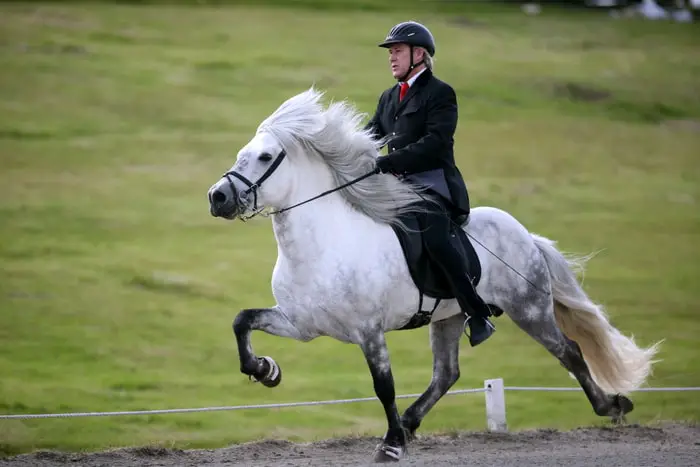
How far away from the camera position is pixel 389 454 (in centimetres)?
635

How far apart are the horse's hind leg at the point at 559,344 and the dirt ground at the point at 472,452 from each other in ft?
1.08

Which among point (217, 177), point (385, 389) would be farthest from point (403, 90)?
point (217, 177)

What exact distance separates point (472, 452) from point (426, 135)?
2.43 meters

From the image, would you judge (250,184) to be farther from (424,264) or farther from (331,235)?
(424,264)

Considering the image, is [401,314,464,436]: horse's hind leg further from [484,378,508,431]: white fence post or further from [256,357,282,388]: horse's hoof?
[256,357,282,388]: horse's hoof

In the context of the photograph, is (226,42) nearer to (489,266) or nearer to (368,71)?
(368,71)

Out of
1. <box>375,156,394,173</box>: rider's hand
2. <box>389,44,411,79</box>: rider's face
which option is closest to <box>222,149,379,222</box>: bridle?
<box>375,156,394,173</box>: rider's hand

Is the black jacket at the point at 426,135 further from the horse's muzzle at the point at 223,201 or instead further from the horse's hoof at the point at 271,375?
the horse's hoof at the point at 271,375

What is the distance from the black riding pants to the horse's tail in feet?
3.91

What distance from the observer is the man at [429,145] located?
6.32m

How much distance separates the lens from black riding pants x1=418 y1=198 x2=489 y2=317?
249 inches

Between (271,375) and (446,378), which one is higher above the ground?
(271,375)

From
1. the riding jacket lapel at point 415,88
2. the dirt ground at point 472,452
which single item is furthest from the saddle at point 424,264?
the dirt ground at point 472,452

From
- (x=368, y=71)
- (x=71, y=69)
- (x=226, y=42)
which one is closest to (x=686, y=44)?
(x=368, y=71)
